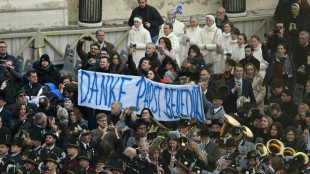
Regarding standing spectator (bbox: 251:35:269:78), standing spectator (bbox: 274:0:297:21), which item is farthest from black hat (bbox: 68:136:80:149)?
standing spectator (bbox: 274:0:297:21)

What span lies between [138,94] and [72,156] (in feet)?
11.3

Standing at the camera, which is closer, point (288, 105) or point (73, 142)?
point (73, 142)

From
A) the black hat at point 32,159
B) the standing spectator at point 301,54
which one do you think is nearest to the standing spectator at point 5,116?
the black hat at point 32,159

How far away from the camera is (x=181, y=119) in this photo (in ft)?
99.7

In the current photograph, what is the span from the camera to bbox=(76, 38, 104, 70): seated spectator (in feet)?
108

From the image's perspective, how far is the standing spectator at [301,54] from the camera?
3400 centimetres

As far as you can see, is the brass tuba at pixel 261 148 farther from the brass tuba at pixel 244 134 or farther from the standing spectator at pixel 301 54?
the standing spectator at pixel 301 54

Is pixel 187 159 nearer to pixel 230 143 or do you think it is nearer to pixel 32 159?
pixel 230 143

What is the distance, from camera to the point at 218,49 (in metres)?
34.6

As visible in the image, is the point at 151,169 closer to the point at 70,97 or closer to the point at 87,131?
the point at 87,131

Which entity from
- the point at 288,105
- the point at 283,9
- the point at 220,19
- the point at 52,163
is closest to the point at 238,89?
the point at 288,105

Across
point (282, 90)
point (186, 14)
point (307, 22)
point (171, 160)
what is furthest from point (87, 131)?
point (186, 14)

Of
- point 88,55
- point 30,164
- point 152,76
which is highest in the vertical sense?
point 88,55

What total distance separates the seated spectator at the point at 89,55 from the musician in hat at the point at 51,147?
10.9 feet
